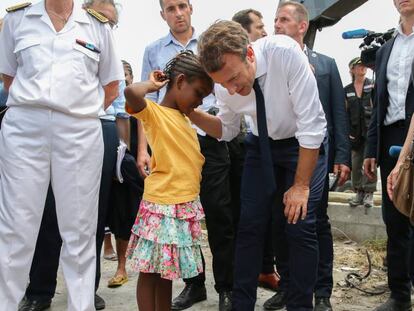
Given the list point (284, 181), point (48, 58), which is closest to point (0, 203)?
point (48, 58)

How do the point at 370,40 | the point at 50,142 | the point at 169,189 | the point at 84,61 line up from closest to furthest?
the point at 169,189 < the point at 50,142 < the point at 84,61 < the point at 370,40

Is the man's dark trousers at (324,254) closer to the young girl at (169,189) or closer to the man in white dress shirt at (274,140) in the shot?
the man in white dress shirt at (274,140)

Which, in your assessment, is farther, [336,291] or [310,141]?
[336,291]

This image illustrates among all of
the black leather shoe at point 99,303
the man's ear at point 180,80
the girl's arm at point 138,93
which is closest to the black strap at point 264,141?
the man's ear at point 180,80

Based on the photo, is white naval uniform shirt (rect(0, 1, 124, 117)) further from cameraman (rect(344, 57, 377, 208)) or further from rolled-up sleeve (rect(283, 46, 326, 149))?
cameraman (rect(344, 57, 377, 208))

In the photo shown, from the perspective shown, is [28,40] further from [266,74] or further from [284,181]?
[284,181]

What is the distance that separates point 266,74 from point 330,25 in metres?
5.11

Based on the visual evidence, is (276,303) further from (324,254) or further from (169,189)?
(169,189)

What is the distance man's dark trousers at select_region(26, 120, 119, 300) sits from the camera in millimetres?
3346

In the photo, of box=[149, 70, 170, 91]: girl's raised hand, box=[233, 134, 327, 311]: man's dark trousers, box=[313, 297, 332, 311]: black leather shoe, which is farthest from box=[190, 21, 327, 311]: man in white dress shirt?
box=[313, 297, 332, 311]: black leather shoe

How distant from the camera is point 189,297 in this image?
136 inches

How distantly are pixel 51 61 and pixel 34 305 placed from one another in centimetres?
149

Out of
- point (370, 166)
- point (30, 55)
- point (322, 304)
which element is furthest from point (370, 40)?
point (30, 55)

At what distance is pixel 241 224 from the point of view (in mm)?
2770
